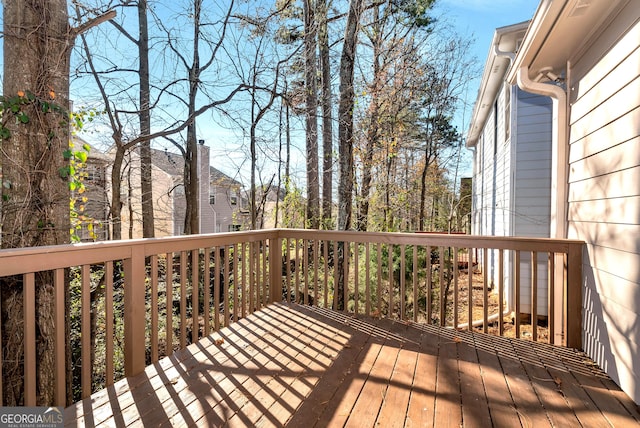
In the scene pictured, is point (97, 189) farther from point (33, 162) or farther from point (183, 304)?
point (183, 304)

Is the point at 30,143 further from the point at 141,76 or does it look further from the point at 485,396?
the point at 141,76

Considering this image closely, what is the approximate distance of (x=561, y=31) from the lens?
2.56 m

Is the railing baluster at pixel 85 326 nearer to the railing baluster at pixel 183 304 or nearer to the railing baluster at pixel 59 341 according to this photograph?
the railing baluster at pixel 59 341

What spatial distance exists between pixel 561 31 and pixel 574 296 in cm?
213

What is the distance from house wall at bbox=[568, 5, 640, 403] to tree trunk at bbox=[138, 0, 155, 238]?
214 inches

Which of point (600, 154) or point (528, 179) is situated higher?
point (528, 179)

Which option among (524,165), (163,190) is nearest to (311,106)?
(524,165)

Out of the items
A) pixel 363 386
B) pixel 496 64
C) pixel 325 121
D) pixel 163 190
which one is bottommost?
pixel 363 386

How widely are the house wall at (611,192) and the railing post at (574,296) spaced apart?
7 cm

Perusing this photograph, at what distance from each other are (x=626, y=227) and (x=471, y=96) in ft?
32.4

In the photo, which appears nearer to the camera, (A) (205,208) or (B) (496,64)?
(B) (496,64)

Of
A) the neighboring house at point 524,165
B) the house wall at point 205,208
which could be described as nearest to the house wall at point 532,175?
the neighboring house at point 524,165

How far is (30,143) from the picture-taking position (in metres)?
2.39
